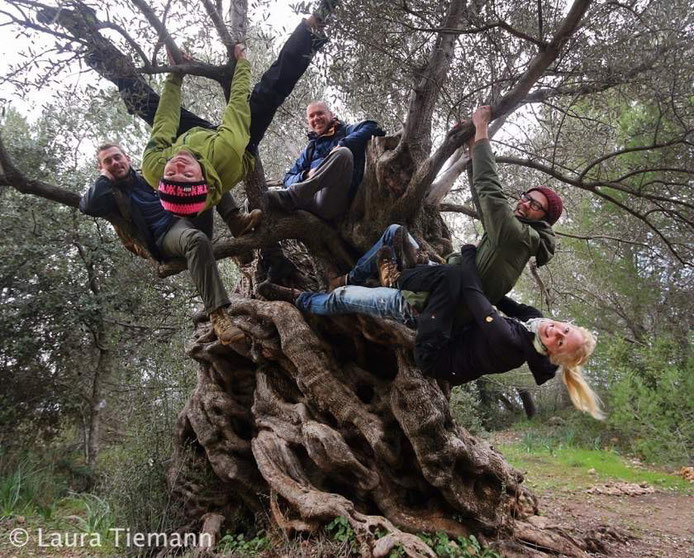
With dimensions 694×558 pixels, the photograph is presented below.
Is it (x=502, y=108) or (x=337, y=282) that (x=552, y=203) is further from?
Answer: (x=337, y=282)

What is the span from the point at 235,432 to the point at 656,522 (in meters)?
5.85

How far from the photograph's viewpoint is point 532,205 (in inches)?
136

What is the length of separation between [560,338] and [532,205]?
104cm

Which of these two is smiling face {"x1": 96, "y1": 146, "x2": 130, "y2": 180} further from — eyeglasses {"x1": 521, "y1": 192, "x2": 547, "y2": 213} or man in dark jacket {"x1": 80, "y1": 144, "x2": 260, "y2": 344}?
eyeglasses {"x1": 521, "y1": 192, "x2": 547, "y2": 213}

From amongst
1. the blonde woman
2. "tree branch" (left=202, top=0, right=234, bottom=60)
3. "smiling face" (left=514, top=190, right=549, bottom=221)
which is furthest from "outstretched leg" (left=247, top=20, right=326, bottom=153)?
"smiling face" (left=514, top=190, right=549, bottom=221)


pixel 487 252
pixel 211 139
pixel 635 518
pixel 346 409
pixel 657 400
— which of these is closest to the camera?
pixel 487 252

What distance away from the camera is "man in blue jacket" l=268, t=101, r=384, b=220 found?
4914 millimetres

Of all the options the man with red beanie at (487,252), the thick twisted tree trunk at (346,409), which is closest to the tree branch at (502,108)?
the thick twisted tree trunk at (346,409)

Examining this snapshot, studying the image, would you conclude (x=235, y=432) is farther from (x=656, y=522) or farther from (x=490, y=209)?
(x=656, y=522)

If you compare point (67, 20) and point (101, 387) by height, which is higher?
point (67, 20)

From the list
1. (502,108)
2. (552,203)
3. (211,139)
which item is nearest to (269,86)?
(211,139)

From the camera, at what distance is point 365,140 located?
5121 mm

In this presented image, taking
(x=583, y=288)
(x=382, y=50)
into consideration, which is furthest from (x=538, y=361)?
(x=583, y=288)

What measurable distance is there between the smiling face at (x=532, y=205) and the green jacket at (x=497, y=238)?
5cm
